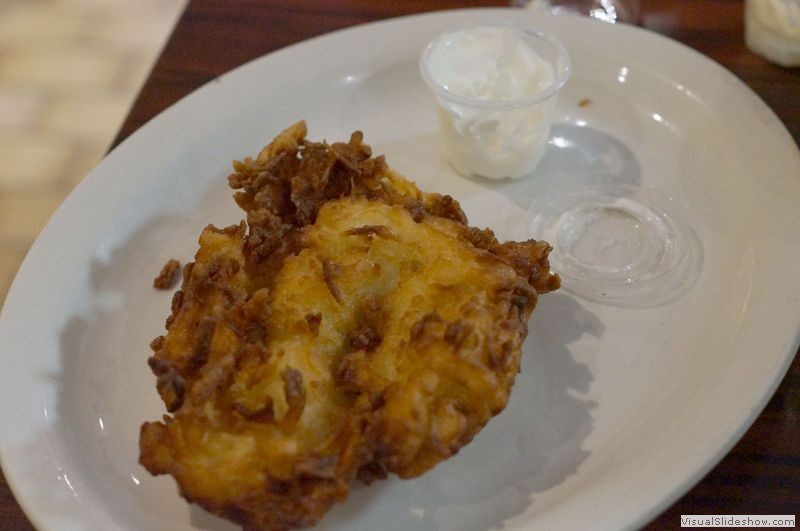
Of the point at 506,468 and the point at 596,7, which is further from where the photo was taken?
the point at 596,7

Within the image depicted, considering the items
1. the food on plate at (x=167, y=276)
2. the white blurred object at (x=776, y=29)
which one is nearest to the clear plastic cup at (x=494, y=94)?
the white blurred object at (x=776, y=29)

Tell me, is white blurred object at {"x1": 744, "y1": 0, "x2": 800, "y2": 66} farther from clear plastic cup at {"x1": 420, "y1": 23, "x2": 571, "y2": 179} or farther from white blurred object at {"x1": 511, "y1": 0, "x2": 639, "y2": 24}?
clear plastic cup at {"x1": 420, "y1": 23, "x2": 571, "y2": 179}

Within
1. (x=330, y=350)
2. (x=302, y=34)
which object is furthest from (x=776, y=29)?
(x=330, y=350)

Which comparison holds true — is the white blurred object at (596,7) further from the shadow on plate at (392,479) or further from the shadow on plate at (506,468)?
the shadow on plate at (506,468)

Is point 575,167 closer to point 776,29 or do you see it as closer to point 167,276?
point 776,29

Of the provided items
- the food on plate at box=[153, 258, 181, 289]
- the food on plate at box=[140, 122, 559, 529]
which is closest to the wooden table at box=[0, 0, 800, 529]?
the food on plate at box=[153, 258, 181, 289]

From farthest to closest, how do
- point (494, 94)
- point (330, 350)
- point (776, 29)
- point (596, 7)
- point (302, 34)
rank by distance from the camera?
1. point (596, 7)
2. point (302, 34)
3. point (776, 29)
4. point (494, 94)
5. point (330, 350)
